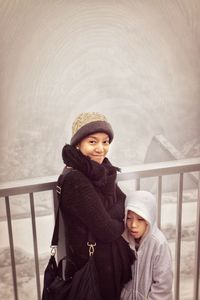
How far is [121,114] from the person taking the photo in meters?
4.53

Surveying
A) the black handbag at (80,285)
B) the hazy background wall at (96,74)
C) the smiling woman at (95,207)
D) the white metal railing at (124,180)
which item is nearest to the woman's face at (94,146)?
the smiling woman at (95,207)

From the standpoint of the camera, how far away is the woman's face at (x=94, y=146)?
118 centimetres

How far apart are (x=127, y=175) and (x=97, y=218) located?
353 millimetres

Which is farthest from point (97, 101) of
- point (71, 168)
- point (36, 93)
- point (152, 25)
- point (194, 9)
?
point (71, 168)

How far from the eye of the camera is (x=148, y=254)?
4.02ft

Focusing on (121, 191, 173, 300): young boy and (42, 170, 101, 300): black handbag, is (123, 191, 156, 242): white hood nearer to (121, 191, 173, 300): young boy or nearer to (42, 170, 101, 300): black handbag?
(121, 191, 173, 300): young boy

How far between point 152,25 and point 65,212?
114 inches

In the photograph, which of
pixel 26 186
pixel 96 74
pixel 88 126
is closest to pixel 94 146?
pixel 88 126

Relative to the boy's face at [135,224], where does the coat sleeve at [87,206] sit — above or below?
above

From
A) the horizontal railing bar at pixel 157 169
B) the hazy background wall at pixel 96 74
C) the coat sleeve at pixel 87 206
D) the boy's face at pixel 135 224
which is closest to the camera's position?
the coat sleeve at pixel 87 206

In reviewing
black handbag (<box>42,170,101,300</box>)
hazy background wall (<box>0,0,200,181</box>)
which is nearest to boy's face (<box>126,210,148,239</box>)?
black handbag (<box>42,170,101,300</box>)

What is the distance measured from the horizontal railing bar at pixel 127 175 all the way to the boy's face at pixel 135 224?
0.74 ft

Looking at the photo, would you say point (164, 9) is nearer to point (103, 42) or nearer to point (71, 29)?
point (103, 42)

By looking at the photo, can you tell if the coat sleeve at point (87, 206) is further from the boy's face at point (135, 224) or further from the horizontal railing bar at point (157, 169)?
the horizontal railing bar at point (157, 169)
